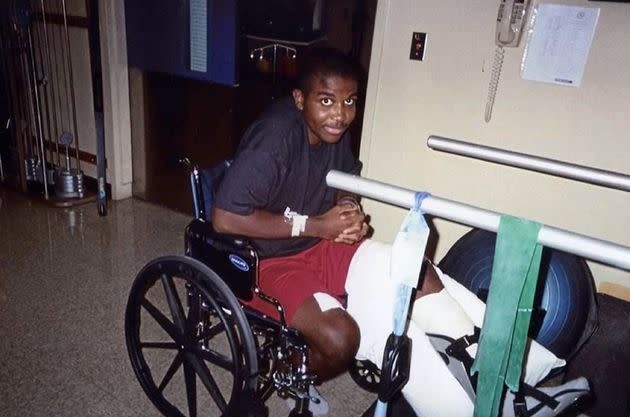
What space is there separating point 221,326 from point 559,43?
1.43m

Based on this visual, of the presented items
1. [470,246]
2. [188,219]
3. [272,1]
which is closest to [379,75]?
[470,246]

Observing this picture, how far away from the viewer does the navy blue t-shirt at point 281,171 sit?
118cm

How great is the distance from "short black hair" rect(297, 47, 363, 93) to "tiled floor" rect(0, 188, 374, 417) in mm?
1069

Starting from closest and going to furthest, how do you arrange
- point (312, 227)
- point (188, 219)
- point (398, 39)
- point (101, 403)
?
point (312, 227)
point (101, 403)
point (398, 39)
point (188, 219)

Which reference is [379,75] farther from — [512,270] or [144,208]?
[144,208]

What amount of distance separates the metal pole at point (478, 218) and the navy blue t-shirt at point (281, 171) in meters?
0.38

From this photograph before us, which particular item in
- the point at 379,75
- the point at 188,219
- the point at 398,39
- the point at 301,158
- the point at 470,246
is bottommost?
the point at 188,219

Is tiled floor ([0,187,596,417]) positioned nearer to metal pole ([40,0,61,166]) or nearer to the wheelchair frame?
the wheelchair frame

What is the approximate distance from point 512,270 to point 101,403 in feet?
4.54

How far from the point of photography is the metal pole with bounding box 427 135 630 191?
0.87 metres

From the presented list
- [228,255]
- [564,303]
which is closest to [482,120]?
[564,303]

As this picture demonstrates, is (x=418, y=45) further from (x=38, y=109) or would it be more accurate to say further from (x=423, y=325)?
(x=38, y=109)

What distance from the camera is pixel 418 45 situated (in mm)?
1872

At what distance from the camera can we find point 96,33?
252 centimetres
